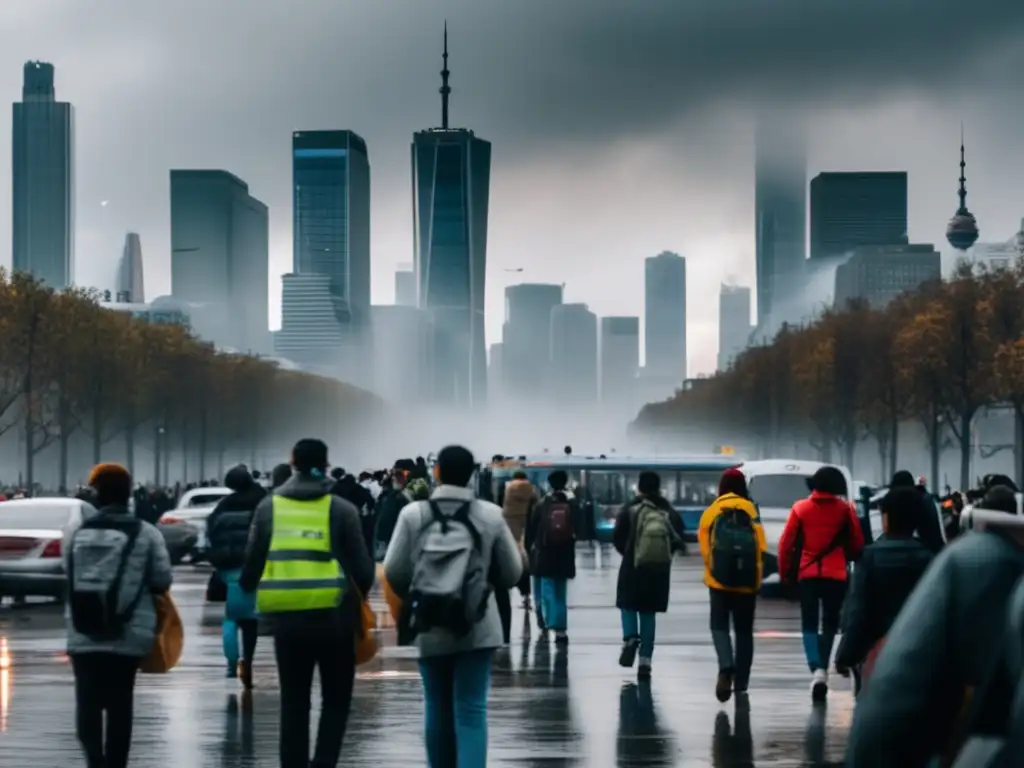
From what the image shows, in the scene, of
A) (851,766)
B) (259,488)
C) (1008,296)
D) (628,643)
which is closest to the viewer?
(851,766)

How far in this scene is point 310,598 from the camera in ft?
39.0

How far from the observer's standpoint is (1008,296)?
85875mm

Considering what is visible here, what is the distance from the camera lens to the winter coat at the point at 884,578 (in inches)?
433

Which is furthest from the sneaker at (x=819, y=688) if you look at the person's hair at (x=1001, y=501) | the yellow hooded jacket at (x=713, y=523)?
the person's hair at (x=1001, y=501)

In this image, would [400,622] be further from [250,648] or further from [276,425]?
[276,425]

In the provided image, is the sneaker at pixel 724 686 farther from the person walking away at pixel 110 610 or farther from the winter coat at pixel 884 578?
the person walking away at pixel 110 610

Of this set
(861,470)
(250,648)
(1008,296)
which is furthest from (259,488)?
(861,470)

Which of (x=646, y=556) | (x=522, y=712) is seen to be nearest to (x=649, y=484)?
(x=646, y=556)

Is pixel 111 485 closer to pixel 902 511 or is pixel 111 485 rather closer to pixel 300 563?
pixel 300 563

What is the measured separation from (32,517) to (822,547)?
58.8ft

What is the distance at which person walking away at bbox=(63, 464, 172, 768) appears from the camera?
11.6 meters

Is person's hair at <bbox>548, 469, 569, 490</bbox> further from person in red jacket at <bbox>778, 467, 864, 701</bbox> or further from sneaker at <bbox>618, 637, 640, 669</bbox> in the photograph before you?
person in red jacket at <bbox>778, 467, 864, 701</bbox>

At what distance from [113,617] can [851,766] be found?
293 inches

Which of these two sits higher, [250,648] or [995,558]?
[995,558]
